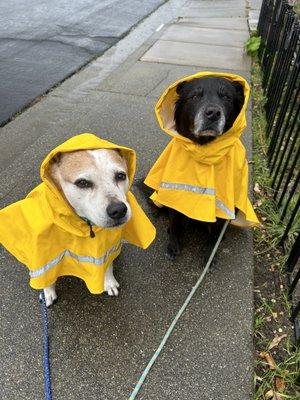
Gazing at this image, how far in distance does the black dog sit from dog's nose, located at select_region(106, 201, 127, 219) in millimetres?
943

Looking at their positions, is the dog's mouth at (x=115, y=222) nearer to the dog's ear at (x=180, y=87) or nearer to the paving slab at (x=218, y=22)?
the dog's ear at (x=180, y=87)

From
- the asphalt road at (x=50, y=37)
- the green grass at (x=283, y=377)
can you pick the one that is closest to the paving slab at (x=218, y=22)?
the asphalt road at (x=50, y=37)

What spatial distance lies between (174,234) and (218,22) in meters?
8.20

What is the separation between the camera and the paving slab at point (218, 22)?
920 centimetres

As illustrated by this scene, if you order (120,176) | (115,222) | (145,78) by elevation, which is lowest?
(145,78)

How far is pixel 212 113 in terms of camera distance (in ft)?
8.59

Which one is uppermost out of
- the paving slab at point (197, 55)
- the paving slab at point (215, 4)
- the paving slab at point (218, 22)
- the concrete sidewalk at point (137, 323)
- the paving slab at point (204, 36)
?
the concrete sidewalk at point (137, 323)

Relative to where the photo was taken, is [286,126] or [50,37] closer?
[286,126]

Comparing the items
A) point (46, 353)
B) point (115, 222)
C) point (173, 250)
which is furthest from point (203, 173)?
point (46, 353)

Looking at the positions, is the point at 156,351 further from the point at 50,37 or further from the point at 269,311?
the point at 50,37

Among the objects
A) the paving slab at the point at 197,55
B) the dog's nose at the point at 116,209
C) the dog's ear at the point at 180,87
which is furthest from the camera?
the paving slab at the point at 197,55

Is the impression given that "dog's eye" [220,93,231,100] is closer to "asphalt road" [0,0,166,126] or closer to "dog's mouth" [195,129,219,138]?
"dog's mouth" [195,129,219,138]

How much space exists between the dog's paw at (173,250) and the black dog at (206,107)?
0.87 meters

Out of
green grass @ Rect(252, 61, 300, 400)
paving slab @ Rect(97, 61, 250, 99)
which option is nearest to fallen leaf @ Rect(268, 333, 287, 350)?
green grass @ Rect(252, 61, 300, 400)
